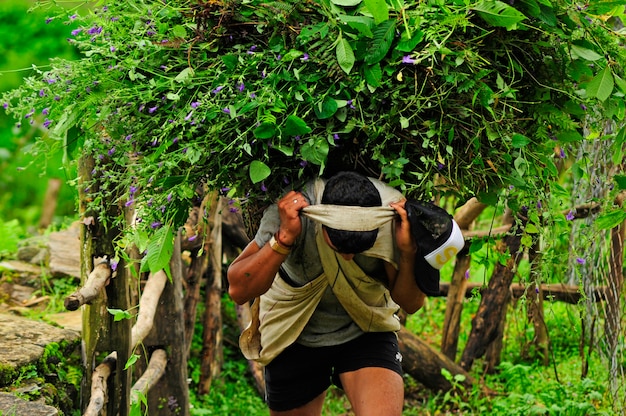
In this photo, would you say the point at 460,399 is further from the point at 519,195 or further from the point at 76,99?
the point at 76,99

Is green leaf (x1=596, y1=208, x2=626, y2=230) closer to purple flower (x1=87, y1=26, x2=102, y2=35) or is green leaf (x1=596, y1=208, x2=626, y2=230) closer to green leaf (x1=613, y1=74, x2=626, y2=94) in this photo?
green leaf (x1=613, y1=74, x2=626, y2=94)

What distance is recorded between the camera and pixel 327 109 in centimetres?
230

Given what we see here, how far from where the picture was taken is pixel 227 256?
5.87 metres

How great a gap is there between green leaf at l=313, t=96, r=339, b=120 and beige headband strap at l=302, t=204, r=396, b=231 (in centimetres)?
28

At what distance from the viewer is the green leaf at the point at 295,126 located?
2248mm

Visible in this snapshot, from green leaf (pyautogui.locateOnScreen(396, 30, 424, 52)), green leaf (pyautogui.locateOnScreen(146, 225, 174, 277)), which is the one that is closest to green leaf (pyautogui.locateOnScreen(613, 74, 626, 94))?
green leaf (pyautogui.locateOnScreen(396, 30, 424, 52))

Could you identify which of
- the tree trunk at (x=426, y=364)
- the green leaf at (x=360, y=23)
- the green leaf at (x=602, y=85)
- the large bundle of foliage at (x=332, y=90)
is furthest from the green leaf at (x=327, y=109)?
the tree trunk at (x=426, y=364)

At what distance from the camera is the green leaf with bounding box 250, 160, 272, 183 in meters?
2.34

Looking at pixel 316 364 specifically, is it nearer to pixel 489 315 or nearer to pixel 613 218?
pixel 613 218

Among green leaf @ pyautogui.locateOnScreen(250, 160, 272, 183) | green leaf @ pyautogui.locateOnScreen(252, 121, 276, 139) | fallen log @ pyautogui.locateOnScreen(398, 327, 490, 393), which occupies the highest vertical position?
green leaf @ pyautogui.locateOnScreen(252, 121, 276, 139)

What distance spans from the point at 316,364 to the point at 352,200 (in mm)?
831

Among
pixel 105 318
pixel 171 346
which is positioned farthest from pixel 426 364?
pixel 105 318

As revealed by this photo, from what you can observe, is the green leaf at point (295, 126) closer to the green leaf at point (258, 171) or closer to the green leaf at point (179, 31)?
the green leaf at point (258, 171)

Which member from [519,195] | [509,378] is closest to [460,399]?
[509,378]
